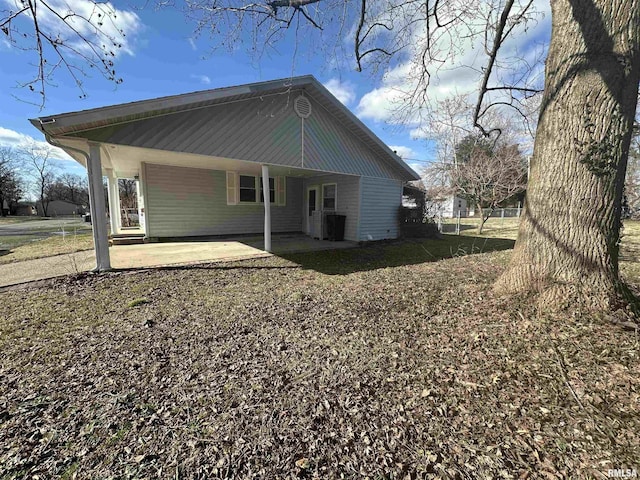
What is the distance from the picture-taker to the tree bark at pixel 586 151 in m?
2.70

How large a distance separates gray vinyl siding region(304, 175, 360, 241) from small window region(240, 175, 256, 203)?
2.63m

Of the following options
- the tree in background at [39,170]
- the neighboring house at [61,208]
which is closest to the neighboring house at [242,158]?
the tree in background at [39,170]

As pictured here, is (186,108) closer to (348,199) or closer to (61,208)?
(348,199)

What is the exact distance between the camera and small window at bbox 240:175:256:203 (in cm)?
1033

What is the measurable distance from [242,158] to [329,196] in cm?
473

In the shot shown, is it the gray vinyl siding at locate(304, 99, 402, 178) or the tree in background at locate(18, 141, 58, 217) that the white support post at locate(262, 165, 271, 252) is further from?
the tree in background at locate(18, 141, 58, 217)

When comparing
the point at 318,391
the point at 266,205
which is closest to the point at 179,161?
the point at 266,205

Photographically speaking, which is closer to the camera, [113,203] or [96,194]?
[96,194]

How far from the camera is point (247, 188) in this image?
34.3 ft

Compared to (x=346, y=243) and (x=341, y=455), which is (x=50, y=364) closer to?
(x=341, y=455)

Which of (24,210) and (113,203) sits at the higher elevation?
(113,203)

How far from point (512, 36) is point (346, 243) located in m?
6.65

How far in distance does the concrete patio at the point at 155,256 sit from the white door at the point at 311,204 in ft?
5.56

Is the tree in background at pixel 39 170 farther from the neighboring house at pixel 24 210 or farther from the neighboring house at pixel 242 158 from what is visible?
the neighboring house at pixel 242 158
